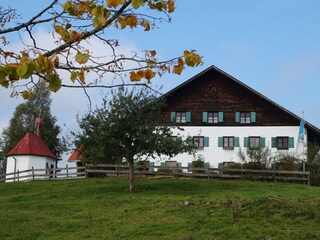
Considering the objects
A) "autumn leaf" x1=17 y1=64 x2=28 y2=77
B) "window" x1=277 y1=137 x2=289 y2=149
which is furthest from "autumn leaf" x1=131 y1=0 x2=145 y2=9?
"window" x1=277 y1=137 x2=289 y2=149

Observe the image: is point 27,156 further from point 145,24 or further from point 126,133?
point 145,24

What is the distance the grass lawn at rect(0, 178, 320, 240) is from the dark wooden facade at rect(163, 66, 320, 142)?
18738 mm

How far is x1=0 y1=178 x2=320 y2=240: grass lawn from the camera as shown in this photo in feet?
54.4

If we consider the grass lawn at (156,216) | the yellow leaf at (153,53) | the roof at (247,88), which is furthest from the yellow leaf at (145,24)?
the roof at (247,88)

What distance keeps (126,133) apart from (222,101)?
19.3m

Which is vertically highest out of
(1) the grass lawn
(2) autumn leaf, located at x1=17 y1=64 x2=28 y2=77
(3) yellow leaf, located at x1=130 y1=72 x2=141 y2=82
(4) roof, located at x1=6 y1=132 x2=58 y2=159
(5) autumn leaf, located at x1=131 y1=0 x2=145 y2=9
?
(4) roof, located at x1=6 y1=132 x2=58 y2=159

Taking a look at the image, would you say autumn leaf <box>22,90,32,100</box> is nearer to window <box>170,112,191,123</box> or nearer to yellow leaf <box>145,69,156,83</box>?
yellow leaf <box>145,69,156,83</box>

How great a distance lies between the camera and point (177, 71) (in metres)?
4.46

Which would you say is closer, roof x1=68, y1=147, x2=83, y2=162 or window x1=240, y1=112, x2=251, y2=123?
roof x1=68, y1=147, x2=83, y2=162

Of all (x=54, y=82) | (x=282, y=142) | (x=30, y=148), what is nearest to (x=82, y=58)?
(x=54, y=82)

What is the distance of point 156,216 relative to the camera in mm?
19844

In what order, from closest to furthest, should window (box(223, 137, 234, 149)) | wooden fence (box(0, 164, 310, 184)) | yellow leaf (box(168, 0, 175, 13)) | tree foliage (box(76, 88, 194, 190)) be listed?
yellow leaf (box(168, 0, 175, 13))
tree foliage (box(76, 88, 194, 190))
wooden fence (box(0, 164, 310, 184))
window (box(223, 137, 234, 149))

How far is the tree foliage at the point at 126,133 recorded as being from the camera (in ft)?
95.7

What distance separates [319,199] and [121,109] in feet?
37.7
